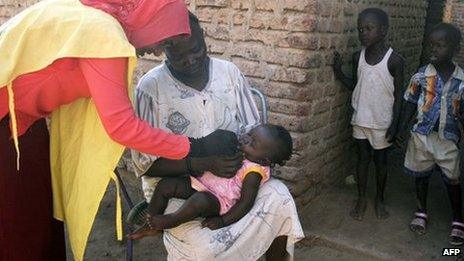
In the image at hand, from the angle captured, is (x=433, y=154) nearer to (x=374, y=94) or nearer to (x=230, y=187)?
(x=374, y=94)

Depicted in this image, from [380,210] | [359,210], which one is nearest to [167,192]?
[359,210]

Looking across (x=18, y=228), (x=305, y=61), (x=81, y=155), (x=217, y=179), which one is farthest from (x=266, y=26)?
(x=18, y=228)

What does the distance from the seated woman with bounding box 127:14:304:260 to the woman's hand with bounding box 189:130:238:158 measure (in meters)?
0.02

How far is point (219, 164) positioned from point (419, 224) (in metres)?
1.87

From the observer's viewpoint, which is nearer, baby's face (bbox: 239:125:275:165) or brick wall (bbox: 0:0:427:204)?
baby's face (bbox: 239:125:275:165)

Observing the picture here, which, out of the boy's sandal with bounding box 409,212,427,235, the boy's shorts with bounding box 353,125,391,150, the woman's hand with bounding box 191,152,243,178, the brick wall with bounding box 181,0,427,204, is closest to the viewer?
the woman's hand with bounding box 191,152,243,178

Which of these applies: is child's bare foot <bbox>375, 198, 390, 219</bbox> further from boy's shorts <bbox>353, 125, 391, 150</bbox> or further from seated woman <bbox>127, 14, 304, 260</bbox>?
seated woman <bbox>127, 14, 304, 260</bbox>

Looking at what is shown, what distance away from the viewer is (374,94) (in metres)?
3.33

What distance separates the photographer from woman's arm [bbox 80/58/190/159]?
167 centimetres

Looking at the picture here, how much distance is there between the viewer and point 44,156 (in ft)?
7.21

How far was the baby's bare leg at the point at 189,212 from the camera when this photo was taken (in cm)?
206

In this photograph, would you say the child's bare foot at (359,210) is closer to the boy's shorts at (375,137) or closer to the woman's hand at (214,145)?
the boy's shorts at (375,137)

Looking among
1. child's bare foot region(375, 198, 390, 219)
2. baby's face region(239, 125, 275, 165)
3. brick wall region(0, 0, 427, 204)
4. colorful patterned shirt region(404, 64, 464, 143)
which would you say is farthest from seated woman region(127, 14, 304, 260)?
child's bare foot region(375, 198, 390, 219)

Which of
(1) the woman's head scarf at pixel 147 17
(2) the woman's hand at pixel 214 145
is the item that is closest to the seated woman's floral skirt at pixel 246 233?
(2) the woman's hand at pixel 214 145
